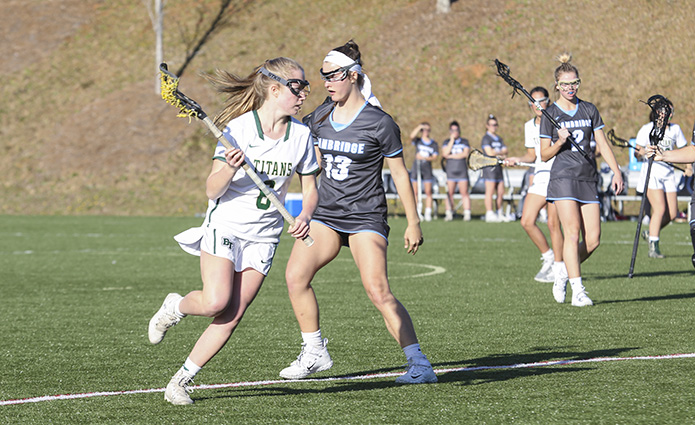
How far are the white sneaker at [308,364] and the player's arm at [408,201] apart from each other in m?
0.85

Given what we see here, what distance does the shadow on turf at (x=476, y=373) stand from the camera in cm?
574

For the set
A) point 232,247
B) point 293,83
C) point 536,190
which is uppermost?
point 293,83

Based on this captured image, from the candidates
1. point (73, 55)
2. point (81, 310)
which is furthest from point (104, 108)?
point (81, 310)

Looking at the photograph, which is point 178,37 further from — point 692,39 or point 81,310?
point 81,310

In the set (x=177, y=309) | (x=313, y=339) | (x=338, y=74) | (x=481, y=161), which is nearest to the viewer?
(x=177, y=309)

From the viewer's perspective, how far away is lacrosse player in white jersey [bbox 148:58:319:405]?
17.3ft

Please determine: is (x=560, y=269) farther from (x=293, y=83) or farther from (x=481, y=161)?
(x=293, y=83)

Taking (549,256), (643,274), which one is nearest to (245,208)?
(549,256)

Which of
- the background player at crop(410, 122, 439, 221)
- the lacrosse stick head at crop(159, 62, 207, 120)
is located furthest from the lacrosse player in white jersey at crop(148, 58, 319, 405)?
the background player at crop(410, 122, 439, 221)

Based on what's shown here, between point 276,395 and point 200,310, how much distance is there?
0.72m

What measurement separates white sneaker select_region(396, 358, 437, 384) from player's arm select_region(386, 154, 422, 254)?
679mm

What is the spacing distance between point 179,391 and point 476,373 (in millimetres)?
1947

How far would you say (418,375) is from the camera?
5848 mm

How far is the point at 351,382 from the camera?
19.7 ft
